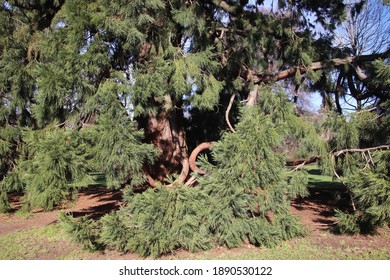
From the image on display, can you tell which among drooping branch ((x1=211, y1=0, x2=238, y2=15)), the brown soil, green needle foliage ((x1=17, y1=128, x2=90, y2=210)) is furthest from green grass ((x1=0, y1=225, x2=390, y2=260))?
drooping branch ((x1=211, y1=0, x2=238, y2=15))

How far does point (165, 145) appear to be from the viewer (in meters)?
7.96

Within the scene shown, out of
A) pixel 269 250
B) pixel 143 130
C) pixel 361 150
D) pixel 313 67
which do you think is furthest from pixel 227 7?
pixel 269 250

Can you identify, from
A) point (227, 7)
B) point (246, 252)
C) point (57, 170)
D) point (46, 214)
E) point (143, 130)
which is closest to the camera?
point (57, 170)

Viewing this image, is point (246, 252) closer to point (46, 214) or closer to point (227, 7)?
point (227, 7)

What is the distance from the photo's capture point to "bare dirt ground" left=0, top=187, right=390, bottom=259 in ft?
18.9

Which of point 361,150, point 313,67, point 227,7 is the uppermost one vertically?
point 227,7

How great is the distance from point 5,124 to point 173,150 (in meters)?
4.45

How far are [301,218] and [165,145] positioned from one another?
339 cm

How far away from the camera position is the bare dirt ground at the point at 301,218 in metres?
5.75

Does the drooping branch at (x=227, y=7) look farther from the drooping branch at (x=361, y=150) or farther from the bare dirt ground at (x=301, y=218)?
the bare dirt ground at (x=301, y=218)

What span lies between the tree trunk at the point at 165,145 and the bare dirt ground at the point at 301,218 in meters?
1.61

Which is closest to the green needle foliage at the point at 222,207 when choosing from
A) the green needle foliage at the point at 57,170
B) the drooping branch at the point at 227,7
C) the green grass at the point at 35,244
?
the green needle foliage at the point at 57,170

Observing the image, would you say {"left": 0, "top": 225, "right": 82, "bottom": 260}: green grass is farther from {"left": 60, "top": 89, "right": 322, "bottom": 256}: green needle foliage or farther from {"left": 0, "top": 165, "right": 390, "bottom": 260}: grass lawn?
{"left": 60, "top": 89, "right": 322, "bottom": 256}: green needle foliage

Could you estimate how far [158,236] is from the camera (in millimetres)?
5090
